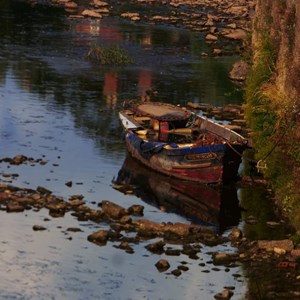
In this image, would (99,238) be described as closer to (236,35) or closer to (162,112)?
(162,112)

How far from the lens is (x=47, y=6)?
97062mm

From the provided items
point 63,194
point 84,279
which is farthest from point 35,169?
point 84,279

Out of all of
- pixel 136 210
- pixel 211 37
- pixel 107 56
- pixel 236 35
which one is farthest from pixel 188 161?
pixel 236 35

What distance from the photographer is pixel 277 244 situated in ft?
108

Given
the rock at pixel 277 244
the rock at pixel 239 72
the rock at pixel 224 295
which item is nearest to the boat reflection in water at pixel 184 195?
the rock at pixel 277 244

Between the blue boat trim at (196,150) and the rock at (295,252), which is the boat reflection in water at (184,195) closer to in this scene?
the blue boat trim at (196,150)

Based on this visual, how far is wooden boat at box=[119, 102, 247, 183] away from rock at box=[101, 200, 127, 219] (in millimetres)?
5928

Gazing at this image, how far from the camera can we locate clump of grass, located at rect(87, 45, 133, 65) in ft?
225

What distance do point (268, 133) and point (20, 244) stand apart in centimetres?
1212

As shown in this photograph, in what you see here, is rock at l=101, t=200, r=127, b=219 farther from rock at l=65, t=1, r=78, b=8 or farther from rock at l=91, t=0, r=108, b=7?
rock at l=91, t=0, r=108, b=7

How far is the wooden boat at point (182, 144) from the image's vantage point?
135ft

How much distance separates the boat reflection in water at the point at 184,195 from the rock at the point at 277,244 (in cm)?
320

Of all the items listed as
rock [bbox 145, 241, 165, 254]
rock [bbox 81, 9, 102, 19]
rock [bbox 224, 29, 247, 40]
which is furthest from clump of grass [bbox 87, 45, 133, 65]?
rock [bbox 145, 241, 165, 254]

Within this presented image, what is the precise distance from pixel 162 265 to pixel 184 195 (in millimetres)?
9536
